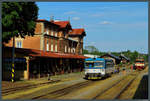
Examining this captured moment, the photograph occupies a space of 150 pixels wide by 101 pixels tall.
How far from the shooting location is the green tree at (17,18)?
20.5 meters

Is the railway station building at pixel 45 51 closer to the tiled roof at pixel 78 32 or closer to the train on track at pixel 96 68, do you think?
the tiled roof at pixel 78 32

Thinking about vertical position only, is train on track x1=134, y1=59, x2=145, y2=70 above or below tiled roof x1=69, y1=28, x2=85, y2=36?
below

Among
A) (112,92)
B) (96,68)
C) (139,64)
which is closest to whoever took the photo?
(112,92)

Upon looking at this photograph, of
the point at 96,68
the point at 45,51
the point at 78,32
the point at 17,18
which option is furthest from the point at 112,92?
the point at 78,32

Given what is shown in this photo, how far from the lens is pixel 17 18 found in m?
21.1

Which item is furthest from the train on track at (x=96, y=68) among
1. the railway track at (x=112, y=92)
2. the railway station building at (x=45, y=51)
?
the railway station building at (x=45, y=51)

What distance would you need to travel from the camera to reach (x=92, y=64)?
94.4 feet

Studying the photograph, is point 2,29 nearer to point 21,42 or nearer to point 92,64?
point 92,64

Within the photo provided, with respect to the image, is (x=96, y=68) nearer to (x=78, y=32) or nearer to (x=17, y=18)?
(x=17, y=18)

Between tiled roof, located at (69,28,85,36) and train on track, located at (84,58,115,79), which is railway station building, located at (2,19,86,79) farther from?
train on track, located at (84,58,115,79)

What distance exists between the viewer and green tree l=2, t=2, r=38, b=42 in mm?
20547

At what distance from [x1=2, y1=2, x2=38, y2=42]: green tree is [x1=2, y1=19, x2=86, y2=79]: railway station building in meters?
5.24

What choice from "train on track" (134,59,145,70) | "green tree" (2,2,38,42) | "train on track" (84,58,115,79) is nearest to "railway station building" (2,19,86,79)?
"green tree" (2,2,38,42)

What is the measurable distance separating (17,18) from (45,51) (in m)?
17.2
